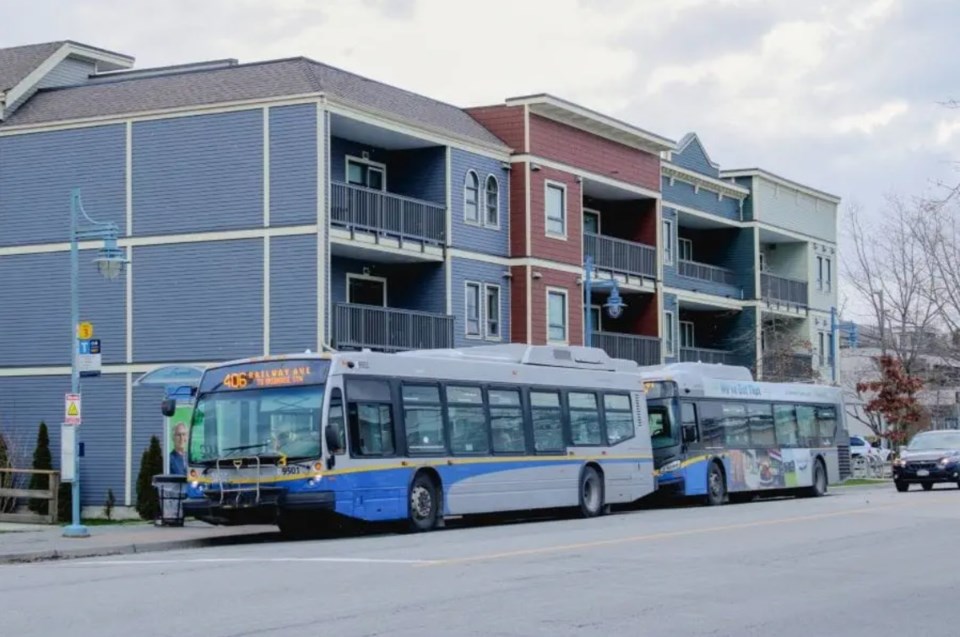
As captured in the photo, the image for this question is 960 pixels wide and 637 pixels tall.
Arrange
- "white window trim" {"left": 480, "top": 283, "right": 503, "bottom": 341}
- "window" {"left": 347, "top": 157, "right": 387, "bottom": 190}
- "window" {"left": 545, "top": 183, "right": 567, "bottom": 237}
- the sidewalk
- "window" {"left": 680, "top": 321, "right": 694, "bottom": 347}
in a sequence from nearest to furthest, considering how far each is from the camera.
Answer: the sidewalk → "window" {"left": 347, "top": 157, "right": 387, "bottom": 190} → "white window trim" {"left": 480, "top": 283, "right": 503, "bottom": 341} → "window" {"left": 545, "top": 183, "right": 567, "bottom": 237} → "window" {"left": 680, "top": 321, "right": 694, "bottom": 347}

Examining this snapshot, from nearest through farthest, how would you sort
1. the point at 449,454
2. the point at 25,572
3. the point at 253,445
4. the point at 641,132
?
the point at 25,572 < the point at 253,445 < the point at 449,454 < the point at 641,132

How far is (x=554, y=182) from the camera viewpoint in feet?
145

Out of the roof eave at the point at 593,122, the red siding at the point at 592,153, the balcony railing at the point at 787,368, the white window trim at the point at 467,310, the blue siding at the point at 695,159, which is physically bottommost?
the balcony railing at the point at 787,368

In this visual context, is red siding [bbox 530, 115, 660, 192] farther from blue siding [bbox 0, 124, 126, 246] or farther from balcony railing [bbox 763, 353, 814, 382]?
blue siding [bbox 0, 124, 126, 246]

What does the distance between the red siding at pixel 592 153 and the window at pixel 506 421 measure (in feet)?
51.5

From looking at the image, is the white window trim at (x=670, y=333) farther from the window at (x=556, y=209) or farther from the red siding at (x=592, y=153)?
the window at (x=556, y=209)

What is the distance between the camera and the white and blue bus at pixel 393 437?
24.0 meters

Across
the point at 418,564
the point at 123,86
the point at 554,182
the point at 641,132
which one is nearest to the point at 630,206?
the point at 641,132

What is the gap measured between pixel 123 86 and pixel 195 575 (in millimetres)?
24971

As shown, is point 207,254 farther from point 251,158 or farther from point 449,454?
point 449,454

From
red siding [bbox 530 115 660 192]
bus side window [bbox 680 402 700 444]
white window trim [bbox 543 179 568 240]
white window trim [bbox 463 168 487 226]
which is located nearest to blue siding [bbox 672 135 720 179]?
red siding [bbox 530 115 660 192]

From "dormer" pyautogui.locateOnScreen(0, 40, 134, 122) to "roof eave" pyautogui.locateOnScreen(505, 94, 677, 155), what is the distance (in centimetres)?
1120

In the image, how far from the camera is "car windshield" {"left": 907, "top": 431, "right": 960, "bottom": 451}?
4350 centimetres

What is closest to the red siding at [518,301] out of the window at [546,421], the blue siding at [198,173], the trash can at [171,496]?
the blue siding at [198,173]
